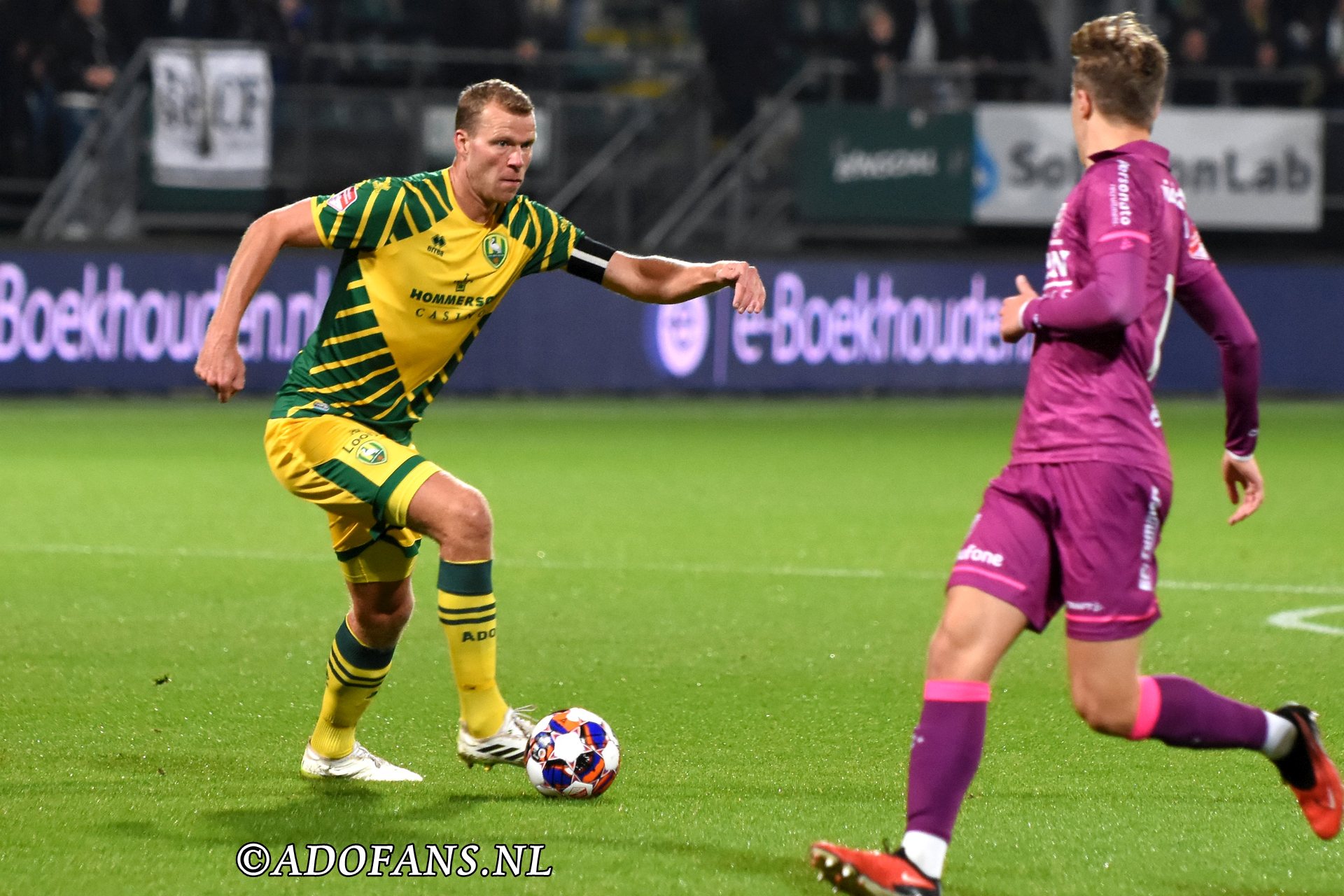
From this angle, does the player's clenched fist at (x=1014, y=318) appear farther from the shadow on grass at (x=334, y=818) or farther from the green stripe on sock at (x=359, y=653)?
the green stripe on sock at (x=359, y=653)

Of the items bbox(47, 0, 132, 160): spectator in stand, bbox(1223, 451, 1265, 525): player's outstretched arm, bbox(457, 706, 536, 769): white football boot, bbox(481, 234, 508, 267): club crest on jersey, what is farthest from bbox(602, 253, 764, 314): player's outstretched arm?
bbox(47, 0, 132, 160): spectator in stand

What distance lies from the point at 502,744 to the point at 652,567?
15.2 feet

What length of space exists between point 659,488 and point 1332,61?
12.8 meters

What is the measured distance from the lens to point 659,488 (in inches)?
516

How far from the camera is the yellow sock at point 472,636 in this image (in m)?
5.20

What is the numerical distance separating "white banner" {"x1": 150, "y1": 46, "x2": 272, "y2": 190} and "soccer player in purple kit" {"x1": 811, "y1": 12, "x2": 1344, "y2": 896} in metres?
15.1

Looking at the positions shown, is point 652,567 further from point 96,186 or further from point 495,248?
point 96,186

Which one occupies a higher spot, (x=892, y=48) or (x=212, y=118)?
(x=892, y=48)

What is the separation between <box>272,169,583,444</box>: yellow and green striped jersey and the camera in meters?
5.42

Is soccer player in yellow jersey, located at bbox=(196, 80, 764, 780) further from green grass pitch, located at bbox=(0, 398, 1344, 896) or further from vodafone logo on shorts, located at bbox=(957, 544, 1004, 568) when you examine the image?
vodafone logo on shorts, located at bbox=(957, 544, 1004, 568)

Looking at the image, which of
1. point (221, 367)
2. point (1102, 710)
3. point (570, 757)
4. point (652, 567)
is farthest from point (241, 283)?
point (652, 567)

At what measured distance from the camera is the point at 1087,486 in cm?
421

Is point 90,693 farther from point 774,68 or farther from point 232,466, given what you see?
point 774,68

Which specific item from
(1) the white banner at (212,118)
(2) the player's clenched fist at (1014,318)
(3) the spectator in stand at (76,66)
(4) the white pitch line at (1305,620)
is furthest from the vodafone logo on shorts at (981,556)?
(3) the spectator in stand at (76,66)
